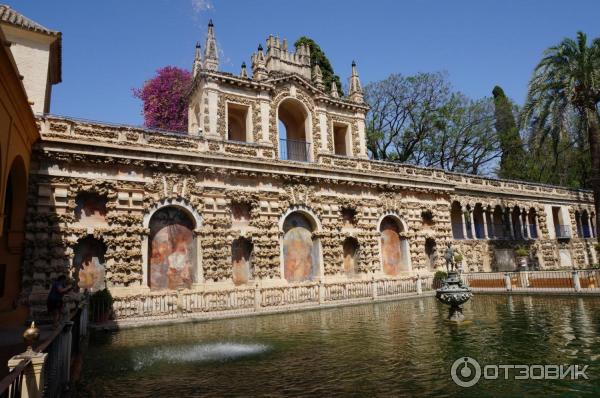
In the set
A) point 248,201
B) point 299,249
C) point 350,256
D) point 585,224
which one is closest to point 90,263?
point 248,201

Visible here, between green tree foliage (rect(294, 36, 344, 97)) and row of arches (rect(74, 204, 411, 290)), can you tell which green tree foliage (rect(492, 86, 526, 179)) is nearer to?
green tree foliage (rect(294, 36, 344, 97))

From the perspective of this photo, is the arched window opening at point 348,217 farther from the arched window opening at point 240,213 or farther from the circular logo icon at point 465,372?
the circular logo icon at point 465,372

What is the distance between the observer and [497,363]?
809 centimetres

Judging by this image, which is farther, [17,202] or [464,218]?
[464,218]

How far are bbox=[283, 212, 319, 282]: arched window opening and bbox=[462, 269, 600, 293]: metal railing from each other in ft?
30.6

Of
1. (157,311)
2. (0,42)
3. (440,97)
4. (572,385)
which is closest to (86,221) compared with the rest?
(157,311)

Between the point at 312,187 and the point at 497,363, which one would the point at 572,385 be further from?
the point at 312,187

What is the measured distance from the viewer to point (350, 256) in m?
24.8

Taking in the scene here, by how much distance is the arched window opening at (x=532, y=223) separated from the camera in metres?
36.6

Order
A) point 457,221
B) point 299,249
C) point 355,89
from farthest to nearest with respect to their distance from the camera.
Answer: point 457,221 < point 355,89 < point 299,249

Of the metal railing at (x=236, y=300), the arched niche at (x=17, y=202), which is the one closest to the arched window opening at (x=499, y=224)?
the metal railing at (x=236, y=300)

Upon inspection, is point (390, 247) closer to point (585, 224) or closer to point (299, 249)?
point (299, 249)

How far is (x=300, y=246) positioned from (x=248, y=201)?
405 centimetres

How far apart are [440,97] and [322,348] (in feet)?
123
